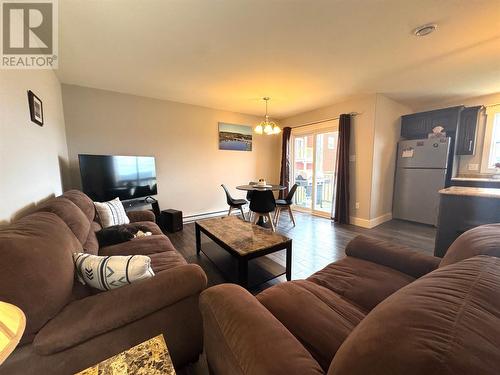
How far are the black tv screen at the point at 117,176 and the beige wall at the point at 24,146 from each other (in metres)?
0.43

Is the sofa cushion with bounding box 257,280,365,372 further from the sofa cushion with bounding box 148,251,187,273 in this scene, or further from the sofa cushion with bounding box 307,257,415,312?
the sofa cushion with bounding box 148,251,187,273

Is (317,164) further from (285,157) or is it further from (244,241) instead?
(244,241)

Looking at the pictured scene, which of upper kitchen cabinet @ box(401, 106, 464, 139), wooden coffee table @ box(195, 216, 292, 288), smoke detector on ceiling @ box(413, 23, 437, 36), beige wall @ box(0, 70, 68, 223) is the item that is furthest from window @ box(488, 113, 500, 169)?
beige wall @ box(0, 70, 68, 223)

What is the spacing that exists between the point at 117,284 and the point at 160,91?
3337 millimetres

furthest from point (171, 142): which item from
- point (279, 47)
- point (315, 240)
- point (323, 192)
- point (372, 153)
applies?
point (372, 153)

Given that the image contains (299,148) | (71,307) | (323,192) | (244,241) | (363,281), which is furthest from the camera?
(299,148)

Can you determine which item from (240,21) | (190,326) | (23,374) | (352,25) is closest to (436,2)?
(352,25)

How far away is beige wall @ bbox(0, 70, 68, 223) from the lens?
1318mm

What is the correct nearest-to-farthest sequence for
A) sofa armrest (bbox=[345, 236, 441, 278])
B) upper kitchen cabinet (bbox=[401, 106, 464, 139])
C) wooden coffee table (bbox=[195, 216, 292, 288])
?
1. sofa armrest (bbox=[345, 236, 441, 278])
2. wooden coffee table (bbox=[195, 216, 292, 288])
3. upper kitchen cabinet (bbox=[401, 106, 464, 139])

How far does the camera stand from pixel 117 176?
3227mm

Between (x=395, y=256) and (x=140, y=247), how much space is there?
79.6 inches

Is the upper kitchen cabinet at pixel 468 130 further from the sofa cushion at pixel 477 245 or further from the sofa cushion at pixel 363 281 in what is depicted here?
the sofa cushion at pixel 363 281

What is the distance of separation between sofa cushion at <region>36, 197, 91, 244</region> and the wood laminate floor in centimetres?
121

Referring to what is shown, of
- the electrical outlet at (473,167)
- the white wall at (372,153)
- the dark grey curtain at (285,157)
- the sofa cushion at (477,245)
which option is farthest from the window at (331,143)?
the sofa cushion at (477,245)
